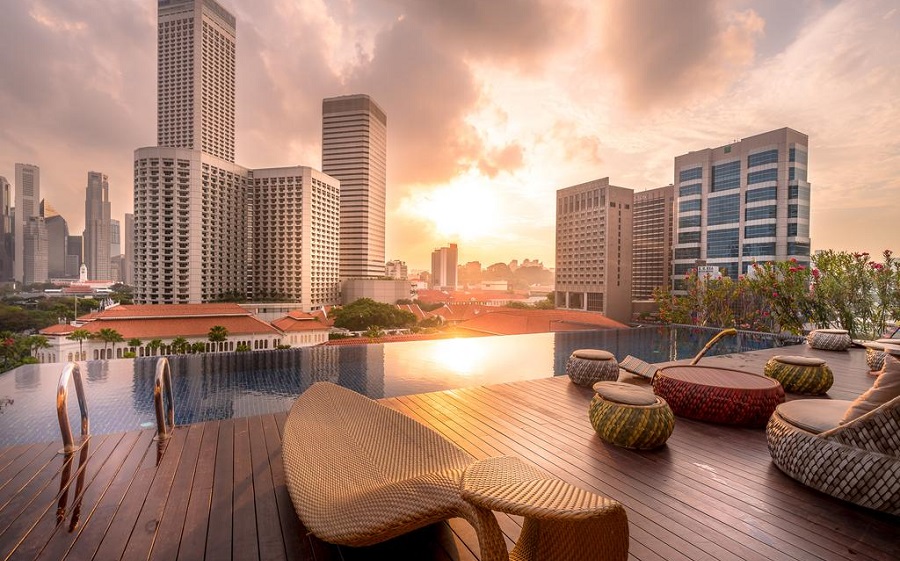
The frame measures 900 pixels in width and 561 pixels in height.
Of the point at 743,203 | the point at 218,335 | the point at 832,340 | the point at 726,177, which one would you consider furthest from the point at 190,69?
the point at 832,340

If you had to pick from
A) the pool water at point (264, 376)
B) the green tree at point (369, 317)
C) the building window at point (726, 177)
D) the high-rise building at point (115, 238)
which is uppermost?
the building window at point (726, 177)

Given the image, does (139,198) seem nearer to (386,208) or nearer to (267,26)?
(267,26)

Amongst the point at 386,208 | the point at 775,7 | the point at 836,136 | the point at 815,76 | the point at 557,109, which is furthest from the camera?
the point at 386,208

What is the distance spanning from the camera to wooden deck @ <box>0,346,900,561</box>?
139 cm

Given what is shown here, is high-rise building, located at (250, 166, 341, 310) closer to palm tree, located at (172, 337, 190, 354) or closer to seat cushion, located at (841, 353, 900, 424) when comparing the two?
palm tree, located at (172, 337, 190, 354)

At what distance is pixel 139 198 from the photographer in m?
42.2

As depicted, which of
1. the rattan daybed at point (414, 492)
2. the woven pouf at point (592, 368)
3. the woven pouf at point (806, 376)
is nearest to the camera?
the rattan daybed at point (414, 492)

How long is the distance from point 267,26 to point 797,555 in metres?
25.0

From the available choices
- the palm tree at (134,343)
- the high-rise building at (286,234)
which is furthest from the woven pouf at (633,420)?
the high-rise building at (286,234)

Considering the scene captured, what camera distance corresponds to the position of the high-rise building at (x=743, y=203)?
2861cm

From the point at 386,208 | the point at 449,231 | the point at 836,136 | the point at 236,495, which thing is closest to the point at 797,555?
the point at 236,495

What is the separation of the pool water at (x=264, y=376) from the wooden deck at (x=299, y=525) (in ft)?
10.0

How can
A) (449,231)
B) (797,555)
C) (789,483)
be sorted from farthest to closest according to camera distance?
(449,231) → (789,483) → (797,555)

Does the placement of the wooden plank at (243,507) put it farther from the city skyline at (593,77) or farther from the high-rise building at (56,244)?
the high-rise building at (56,244)
